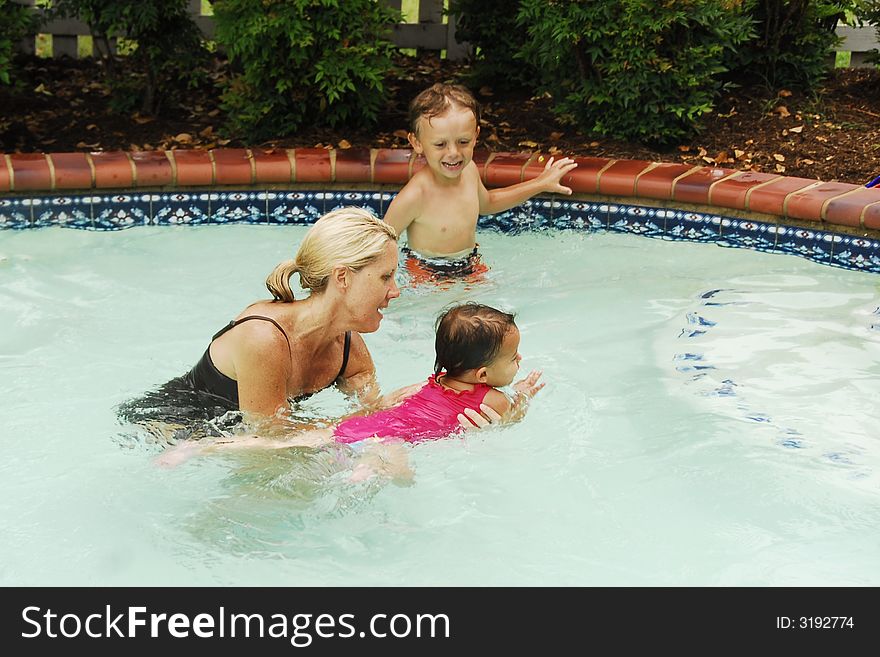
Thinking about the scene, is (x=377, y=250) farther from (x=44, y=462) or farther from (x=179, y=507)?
(x=44, y=462)

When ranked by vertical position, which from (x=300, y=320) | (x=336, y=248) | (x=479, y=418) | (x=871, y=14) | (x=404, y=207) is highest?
(x=871, y=14)

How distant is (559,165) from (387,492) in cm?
318

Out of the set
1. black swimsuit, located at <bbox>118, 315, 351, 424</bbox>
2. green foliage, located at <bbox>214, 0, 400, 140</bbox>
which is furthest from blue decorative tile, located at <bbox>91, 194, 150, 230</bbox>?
black swimsuit, located at <bbox>118, 315, 351, 424</bbox>

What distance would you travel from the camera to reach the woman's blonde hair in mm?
3887

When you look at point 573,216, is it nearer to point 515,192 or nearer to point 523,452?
point 515,192

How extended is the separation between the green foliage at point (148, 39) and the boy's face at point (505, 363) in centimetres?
516

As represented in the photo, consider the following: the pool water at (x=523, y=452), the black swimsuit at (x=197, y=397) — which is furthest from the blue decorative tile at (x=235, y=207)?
the black swimsuit at (x=197, y=397)

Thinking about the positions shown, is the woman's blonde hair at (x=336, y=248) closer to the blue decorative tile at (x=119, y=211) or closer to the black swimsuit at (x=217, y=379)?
the black swimsuit at (x=217, y=379)

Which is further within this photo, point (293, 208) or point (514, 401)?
point (293, 208)

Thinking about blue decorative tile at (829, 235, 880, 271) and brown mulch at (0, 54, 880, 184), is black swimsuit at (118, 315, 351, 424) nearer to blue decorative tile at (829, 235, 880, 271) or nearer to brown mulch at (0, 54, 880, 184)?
blue decorative tile at (829, 235, 880, 271)

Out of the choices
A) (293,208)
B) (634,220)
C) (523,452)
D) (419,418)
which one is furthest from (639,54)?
(419,418)

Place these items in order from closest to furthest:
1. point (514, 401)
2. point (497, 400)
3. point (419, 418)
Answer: point (419, 418)
point (497, 400)
point (514, 401)

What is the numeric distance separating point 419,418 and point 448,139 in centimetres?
A: 239

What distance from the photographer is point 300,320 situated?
399 cm
